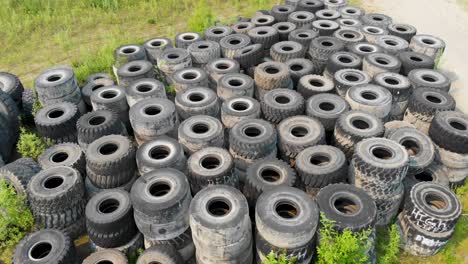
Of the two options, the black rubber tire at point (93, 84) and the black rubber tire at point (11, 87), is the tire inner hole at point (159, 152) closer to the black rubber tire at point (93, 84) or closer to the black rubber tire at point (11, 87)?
the black rubber tire at point (93, 84)

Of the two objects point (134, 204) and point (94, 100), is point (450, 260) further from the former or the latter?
point (94, 100)

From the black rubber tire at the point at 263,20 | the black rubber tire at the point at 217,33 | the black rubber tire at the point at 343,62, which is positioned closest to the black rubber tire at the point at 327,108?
the black rubber tire at the point at 343,62

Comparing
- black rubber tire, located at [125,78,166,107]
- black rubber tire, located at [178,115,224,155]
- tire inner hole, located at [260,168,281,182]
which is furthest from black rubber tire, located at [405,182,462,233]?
black rubber tire, located at [125,78,166,107]

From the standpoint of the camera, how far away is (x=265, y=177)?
26.4ft

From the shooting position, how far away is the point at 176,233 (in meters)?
7.07

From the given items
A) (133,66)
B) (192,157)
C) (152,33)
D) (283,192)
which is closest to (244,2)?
(152,33)

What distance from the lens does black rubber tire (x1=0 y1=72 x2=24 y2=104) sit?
11.1 metres

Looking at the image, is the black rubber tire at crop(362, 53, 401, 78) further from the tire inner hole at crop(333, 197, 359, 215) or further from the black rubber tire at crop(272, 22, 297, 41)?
the tire inner hole at crop(333, 197, 359, 215)

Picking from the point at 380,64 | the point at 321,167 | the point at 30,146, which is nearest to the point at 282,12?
the point at 380,64

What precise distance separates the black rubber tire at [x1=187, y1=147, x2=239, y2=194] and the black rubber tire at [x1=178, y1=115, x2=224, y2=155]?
1.59 ft

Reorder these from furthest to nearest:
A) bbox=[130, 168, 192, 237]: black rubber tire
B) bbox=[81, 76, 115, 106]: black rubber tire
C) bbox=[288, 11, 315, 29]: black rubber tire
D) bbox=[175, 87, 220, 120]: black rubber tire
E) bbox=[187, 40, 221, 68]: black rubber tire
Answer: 1. bbox=[288, 11, 315, 29]: black rubber tire
2. bbox=[187, 40, 221, 68]: black rubber tire
3. bbox=[81, 76, 115, 106]: black rubber tire
4. bbox=[175, 87, 220, 120]: black rubber tire
5. bbox=[130, 168, 192, 237]: black rubber tire

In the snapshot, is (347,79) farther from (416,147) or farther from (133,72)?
(133,72)

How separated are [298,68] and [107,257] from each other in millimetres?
8114

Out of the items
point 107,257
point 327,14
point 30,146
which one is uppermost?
point 327,14
